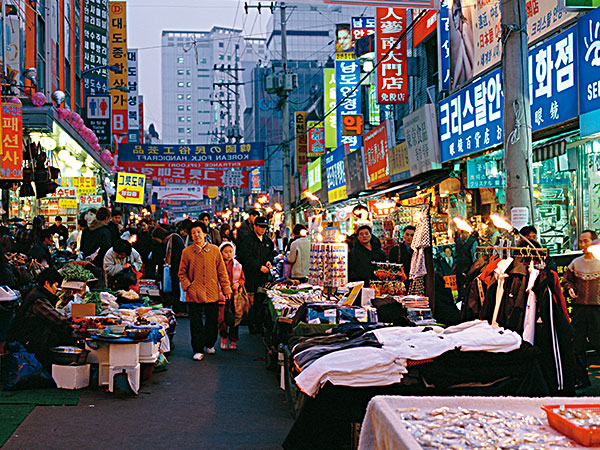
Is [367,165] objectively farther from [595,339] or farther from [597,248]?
[597,248]

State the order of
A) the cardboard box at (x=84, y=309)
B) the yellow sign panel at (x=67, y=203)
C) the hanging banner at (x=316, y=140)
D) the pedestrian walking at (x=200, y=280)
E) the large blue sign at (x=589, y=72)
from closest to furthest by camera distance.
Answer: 1. the large blue sign at (x=589, y=72)
2. the cardboard box at (x=84, y=309)
3. the pedestrian walking at (x=200, y=280)
4. the yellow sign panel at (x=67, y=203)
5. the hanging banner at (x=316, y=140)

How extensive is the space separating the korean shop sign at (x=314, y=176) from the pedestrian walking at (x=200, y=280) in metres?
19.5

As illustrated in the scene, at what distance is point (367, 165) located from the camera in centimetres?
2219

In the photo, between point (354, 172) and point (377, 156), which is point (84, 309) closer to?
point (377, 156)

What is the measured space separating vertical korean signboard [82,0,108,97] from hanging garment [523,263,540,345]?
25.2m

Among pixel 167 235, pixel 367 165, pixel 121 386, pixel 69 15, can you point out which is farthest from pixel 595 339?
pixel 69 15

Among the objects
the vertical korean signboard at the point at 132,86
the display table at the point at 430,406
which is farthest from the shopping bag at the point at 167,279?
the vertical korean signboard at the point at 132,86

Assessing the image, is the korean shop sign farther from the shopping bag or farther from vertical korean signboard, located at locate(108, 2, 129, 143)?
the shopping bag

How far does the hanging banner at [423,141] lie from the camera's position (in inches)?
617

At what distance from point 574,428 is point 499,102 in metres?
8.62

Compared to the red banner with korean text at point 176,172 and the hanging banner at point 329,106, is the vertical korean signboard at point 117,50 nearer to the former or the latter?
the red banner with korean text at point 176,172

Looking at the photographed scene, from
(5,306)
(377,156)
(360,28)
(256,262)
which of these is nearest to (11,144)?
(5,306)

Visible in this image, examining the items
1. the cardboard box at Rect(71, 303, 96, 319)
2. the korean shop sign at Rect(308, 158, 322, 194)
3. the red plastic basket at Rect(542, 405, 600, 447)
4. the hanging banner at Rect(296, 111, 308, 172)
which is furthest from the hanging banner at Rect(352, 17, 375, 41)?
the red plastic basket at Rect(542, 405, 600, 447)

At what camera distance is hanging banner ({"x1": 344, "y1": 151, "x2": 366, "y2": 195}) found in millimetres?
22828
